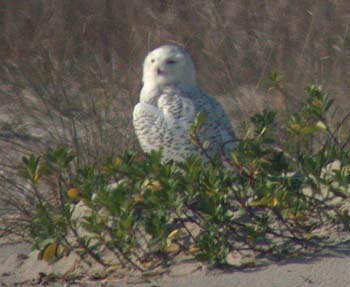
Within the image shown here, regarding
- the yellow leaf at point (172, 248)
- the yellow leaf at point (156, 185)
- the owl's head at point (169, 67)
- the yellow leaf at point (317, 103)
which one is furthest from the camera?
the owl's head at point (169, 67)

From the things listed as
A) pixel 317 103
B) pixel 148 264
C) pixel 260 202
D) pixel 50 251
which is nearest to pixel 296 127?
pixel 317 103

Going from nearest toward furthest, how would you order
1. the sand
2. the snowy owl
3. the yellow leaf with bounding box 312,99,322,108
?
the sand
the yellow leaf with bounding box 312,99,322,108
the snowy owl

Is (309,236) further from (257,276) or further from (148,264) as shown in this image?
(148,264)

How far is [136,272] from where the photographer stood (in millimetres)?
4172

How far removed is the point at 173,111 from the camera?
4895mm

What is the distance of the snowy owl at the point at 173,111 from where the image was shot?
483 cm

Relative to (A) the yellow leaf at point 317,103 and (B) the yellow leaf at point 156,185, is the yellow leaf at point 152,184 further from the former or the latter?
(A) the yellow leaf at point 317,103

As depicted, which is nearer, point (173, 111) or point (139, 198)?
point (139, 198)

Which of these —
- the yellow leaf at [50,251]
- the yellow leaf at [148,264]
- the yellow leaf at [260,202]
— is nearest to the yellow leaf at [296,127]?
the yellow leaf at [260,202]

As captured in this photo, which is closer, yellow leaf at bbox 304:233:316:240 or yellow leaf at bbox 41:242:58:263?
yellow leaf at bbox 304:233:316:240

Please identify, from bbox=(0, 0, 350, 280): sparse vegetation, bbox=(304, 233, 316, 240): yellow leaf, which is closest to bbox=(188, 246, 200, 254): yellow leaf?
bbox=(0, 0, 350, 280): sparse vegetation

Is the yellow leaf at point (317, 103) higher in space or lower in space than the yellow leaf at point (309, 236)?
higher

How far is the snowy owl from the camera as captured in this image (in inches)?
190

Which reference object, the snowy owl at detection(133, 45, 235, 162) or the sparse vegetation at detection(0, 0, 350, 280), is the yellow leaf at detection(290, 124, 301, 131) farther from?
the snowy owl at detection(133, 45, 235, 162)
